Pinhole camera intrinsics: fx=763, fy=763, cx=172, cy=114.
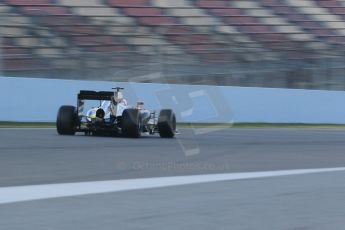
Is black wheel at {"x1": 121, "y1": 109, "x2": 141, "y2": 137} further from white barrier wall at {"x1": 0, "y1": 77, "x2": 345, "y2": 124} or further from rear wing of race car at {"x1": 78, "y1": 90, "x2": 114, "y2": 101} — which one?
white barrier wall at {"x1": 0, "y1": 77, "x2": 345, "y2": 124}

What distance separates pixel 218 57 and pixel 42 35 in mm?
6124

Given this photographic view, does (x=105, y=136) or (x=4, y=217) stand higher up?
(x=4, y=217)

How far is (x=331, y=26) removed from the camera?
32.4 m

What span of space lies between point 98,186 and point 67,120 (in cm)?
800

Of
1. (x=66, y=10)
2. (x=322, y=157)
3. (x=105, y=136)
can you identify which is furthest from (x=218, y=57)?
(x=322, y=157)

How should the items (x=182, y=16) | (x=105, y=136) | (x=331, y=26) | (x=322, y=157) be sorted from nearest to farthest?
(x=322, y=157) → (x=105, y=136) → (x=182, y=16) → (x=331, y=26)

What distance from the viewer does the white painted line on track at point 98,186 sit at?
695 centimetres

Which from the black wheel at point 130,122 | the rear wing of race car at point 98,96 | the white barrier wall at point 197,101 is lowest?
the white barrier wall at point 197,101

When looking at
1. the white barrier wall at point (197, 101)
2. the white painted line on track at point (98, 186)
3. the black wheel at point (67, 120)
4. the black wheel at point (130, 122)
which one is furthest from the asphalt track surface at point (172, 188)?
the white barrier wall at point (197, 101)

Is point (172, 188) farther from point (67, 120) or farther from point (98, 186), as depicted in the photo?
point (67, 120)

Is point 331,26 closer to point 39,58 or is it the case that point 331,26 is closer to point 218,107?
point 218,107

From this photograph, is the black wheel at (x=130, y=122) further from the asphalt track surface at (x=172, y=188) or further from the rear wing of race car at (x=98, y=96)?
the rear wing of race car at (x=98, y=96)

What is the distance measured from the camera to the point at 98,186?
7781 mm

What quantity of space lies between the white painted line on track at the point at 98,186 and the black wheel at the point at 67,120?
6.79 meters
